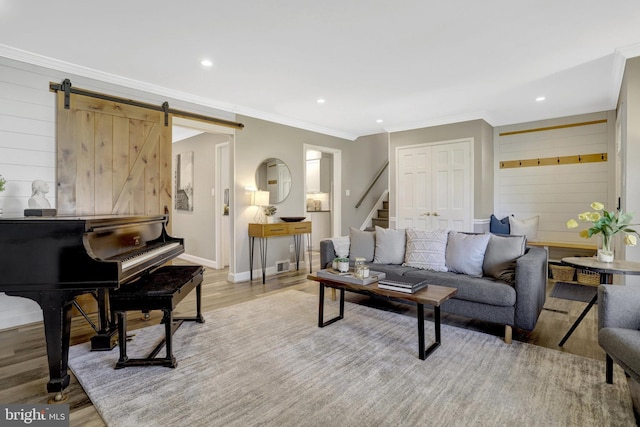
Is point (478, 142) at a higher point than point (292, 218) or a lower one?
higher

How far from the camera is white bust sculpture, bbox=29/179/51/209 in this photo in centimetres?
276

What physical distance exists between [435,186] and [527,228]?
1.55 meters

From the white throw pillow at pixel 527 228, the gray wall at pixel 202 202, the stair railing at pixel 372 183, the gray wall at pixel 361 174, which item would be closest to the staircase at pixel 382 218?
the gray wall at pixel 361 174

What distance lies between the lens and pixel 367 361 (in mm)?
2283

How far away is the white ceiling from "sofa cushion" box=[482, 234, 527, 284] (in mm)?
1799

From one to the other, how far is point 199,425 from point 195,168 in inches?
204

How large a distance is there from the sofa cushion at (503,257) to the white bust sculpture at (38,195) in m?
4.07

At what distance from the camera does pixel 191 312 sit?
11.0 feet

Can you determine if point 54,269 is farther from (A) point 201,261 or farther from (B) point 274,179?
(A) point 201,261

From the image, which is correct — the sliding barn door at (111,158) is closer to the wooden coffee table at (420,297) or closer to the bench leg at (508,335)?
the wooden coffee table at (420,297)

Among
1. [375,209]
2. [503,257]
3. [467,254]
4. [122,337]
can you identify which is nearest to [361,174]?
[375,209]

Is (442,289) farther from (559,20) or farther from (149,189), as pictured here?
(149,189)

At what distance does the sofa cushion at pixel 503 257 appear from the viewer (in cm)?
290

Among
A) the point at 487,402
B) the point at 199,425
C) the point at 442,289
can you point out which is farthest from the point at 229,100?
the point at 487,402
